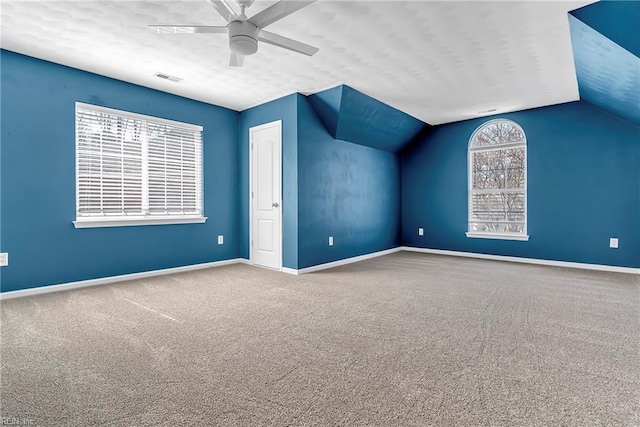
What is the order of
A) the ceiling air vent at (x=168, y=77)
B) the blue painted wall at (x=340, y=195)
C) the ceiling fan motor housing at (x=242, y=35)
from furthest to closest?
the blue painted wall at (x=340, y=195)
the ceiling air vent at (x=168, y=77)
the ceiling fan motor housing at (x=242, y=35)

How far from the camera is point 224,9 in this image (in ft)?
6.96

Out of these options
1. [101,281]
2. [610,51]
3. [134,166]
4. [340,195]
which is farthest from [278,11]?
[101,281]

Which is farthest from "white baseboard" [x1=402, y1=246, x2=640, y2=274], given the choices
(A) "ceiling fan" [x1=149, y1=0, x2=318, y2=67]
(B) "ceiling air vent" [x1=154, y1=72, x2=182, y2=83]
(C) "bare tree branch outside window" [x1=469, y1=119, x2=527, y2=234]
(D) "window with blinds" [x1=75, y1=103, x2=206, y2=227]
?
(B) "ceiling air vent" [x1=154, y1=72, x2=182, y2=83]

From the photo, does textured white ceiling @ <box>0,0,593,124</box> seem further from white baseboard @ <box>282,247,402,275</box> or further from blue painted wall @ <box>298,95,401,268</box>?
white baseboard @ <box>282,247,402,275</box>

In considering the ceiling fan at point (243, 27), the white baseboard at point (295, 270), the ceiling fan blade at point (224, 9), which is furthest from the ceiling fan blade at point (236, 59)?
the white baseboard at point (295, 270)

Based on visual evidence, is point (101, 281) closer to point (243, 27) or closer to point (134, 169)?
point (134, 169)

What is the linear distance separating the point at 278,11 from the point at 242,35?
0.32 metres

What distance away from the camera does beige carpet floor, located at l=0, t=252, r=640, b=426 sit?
4.76ft

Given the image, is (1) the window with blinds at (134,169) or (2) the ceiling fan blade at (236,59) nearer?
(2) the ceiling fan blade at (236,59)

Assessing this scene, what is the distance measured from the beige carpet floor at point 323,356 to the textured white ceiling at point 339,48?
2.42 meters

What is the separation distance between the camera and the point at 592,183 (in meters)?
4.62

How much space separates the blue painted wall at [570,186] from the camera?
4.38 m

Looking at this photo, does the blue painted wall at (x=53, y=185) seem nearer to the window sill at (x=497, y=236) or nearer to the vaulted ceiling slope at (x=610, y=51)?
the vaulted ceiling slope at (x=610, y=51)

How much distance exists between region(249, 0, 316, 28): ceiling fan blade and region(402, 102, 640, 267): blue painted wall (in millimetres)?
4676
